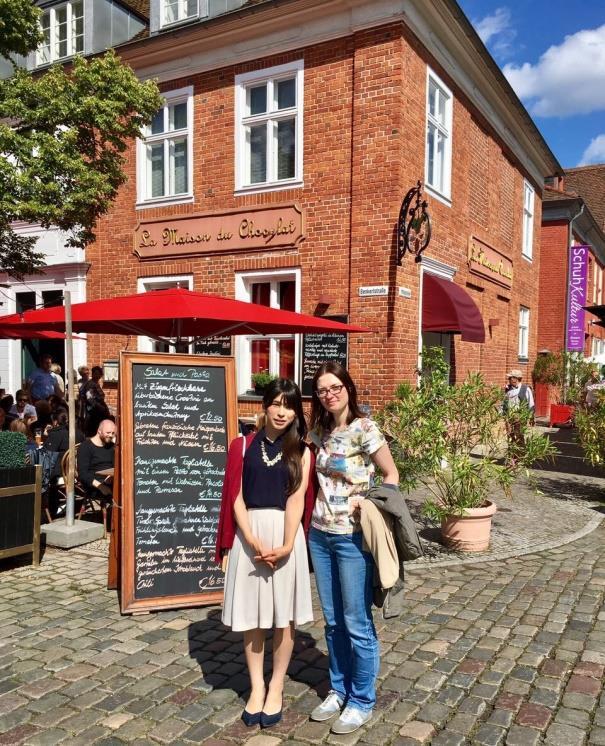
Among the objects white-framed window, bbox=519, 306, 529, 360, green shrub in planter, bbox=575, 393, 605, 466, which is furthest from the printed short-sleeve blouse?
white-framed window, bbox=519, 306, 529, 360

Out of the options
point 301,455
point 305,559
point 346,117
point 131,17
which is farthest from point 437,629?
point 131,17

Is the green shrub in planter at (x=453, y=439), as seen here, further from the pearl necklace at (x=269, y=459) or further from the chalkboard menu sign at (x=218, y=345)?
the chalkboard menu sign at (x=218, y=345)

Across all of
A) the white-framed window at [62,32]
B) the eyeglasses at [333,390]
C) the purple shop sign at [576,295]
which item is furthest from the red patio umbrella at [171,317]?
the purple shop sign at [576,295]

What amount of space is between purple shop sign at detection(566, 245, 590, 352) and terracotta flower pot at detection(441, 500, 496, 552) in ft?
56.7

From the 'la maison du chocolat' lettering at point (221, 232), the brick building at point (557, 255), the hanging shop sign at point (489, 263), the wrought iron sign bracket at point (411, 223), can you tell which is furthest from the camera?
the brick building at point (557, 255)

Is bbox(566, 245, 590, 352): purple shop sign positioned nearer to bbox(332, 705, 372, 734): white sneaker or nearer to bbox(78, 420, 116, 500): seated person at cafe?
bbox(78, 420, 116, 500): seated person at cafe

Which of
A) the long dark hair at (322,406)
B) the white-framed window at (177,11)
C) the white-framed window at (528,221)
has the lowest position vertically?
the long dark hair at (322,406)

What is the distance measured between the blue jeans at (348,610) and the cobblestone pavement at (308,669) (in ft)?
0.76

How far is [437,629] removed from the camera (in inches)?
170

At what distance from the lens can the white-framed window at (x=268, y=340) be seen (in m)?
11.1

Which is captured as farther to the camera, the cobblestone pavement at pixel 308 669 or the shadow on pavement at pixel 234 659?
the shadow on pavement at pixel 234 659

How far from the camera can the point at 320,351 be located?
1039 centimetres

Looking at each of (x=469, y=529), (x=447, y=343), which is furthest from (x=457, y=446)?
(x=447, y=343)

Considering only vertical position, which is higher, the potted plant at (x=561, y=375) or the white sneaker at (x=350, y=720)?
the potted plant at (x=561, y=375)
